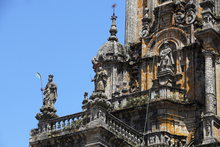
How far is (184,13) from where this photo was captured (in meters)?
43.2

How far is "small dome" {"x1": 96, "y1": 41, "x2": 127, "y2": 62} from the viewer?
44.4 m

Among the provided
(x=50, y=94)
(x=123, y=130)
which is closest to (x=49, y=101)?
(x=50, y=94)

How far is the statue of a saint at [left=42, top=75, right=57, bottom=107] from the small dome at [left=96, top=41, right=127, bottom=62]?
18.1 ft

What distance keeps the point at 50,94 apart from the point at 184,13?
9.16 m

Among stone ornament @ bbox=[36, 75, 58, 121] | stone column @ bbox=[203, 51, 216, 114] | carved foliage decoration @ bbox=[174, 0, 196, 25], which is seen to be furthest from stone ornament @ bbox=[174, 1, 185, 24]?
stone ornament @ bbox=[36, 75, 58, 121]

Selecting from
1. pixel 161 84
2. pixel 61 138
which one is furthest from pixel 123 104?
pixel 61 138

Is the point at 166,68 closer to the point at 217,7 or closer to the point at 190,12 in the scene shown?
the point at 190,12

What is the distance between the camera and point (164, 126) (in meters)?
39.2

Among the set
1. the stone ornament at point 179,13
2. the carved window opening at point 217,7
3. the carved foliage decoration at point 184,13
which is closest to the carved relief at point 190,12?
the carved foliage decoration at point 184,13

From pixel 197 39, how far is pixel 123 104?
5.25 m

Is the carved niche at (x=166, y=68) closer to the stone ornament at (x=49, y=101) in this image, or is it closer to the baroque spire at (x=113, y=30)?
the baroque spire at (x=113, y=30)

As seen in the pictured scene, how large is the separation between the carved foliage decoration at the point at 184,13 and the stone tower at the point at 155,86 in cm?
6

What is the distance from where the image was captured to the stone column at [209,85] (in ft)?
126

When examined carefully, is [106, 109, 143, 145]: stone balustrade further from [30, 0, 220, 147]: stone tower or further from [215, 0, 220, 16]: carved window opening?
[215, 0, 220, 16]: carved window opening
